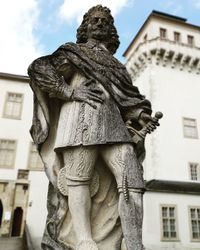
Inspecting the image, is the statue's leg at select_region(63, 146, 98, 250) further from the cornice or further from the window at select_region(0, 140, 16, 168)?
the cornice

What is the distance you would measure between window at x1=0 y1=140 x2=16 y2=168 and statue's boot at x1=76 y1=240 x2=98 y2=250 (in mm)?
16307

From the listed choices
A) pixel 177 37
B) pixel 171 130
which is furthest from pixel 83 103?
pixel 177 37

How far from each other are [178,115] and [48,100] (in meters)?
18.9

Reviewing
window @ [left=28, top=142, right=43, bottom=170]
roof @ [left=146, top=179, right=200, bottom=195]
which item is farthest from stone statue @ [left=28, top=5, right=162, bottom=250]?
window @ [left=28, top=142, right=43, bottom=170]

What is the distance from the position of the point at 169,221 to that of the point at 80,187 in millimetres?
15843

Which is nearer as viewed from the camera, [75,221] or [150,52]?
[75,221]

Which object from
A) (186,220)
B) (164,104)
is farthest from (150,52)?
(186,220)

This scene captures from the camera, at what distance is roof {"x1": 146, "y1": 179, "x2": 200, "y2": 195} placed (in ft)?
55.5

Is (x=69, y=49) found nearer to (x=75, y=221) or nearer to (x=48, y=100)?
(x=48, y=100)

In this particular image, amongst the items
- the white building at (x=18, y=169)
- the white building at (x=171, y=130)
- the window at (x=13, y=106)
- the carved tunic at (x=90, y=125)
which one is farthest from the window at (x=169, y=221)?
the carved tunic at (x=90, y=125)

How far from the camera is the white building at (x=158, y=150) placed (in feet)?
54.0

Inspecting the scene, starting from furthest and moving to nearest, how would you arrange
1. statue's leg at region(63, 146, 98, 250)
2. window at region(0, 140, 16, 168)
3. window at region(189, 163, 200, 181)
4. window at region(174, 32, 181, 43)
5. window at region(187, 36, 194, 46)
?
1. window at region(187, 36, 194, 46)
2. window at region(174, 32, 181, 43)
3. window at region(189, 163, 200, 181)
4. window at region(0, 140, 16, 168)
5. statue's leg at region(63, 146, 98, 250)

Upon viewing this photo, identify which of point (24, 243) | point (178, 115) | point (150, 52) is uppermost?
point (150, 52)

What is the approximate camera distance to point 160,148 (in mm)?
18984
